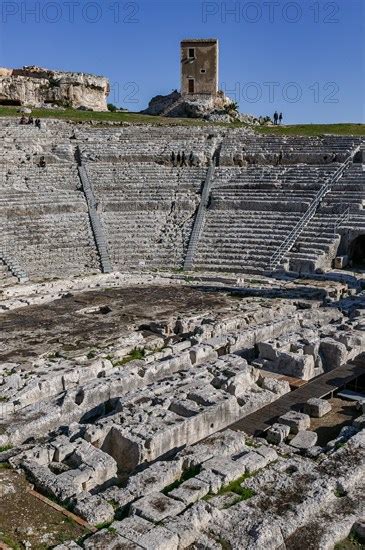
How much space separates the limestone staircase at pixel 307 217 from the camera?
810 inches

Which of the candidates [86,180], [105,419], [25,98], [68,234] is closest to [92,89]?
[25,98]

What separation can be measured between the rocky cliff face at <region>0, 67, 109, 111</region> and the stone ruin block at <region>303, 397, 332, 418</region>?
32.8 meters

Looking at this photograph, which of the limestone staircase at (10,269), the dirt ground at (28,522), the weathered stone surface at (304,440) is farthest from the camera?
the limestone staircase at (10,269)

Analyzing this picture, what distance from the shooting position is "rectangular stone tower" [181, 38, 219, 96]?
4153 cm

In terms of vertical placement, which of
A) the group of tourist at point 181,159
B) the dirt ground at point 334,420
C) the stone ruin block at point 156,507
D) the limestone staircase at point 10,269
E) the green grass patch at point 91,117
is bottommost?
the dirt ground at point 334,420

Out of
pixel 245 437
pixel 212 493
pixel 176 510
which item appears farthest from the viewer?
pixel 245 437

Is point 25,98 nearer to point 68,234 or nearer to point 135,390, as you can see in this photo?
point 68,234

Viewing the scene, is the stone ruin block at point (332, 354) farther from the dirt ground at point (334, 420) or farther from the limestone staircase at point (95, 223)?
the limestone staircase at point (95, 223)

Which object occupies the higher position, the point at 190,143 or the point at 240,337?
the point at 190,143

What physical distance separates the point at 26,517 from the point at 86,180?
19822 millimetres

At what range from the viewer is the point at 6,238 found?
2100 cm

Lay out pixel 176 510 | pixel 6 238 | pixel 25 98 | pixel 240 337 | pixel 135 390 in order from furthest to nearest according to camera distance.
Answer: pixel 25 98 → pixel 6 238 → pixel 240 337 → pixel 135 390 → pixel 176 510

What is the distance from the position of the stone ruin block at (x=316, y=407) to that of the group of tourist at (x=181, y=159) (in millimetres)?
18363

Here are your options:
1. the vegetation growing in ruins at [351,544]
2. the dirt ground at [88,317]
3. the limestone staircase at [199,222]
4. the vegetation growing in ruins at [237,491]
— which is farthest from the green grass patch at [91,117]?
the vegetation growing in ruins at [351,544]
